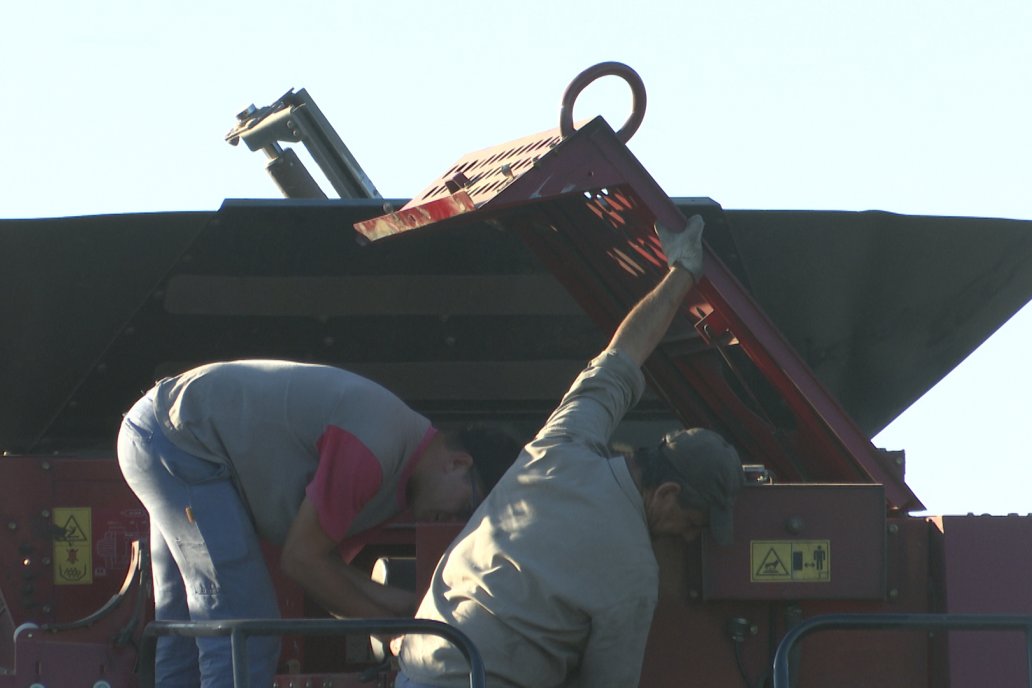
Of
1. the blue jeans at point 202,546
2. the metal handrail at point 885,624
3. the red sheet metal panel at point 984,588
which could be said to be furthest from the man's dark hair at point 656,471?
the blue jeans at point 202,546

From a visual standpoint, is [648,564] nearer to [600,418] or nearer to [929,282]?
[600,418]

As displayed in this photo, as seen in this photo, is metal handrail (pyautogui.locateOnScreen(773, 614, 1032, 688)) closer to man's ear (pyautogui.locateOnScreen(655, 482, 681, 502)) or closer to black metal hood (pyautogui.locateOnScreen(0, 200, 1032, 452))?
man's ear (pyautogui.locateOnScreen(655, 482, 681, 502))

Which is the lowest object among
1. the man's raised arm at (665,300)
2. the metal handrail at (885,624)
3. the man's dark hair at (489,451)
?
the metal handrail at (885,624)

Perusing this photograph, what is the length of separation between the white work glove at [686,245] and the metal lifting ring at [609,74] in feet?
0.76

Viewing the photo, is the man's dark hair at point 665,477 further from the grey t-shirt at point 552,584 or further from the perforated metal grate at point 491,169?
the perforated metal grate at point 491,169

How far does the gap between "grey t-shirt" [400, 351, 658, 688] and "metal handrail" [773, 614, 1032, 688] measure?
0.35m

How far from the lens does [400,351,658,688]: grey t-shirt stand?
3113 millimetres

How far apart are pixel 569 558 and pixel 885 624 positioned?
0.60m

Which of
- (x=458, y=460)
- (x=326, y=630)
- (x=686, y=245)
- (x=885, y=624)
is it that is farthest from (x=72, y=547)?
(x=885, y=624)

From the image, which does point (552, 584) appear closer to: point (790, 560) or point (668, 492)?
point (668, 492)

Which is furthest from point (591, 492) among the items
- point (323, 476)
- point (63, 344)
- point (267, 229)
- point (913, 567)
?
point (63, 344)

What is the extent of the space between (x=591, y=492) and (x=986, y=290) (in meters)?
1.82

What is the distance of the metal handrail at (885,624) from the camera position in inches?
111

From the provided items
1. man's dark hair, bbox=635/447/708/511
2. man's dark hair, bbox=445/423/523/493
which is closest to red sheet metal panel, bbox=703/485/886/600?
man's dark hair, bbox=635/447/708/511
